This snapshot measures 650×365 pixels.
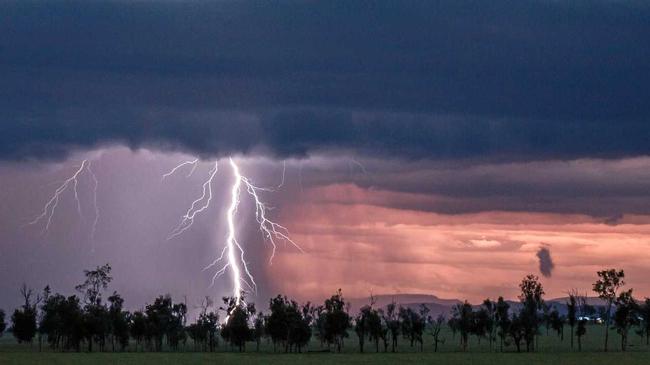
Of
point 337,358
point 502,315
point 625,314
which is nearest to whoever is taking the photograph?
point 337,358

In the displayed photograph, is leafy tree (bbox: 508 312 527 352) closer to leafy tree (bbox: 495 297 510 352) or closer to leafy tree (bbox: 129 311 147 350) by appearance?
leafy tree (bbox: 495 297 510 352)

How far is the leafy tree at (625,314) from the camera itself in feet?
516

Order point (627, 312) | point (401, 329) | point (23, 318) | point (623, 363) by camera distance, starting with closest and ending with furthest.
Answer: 1. point (623, 363)
2. point (627, 312)
3. point (401, 329)
4. point (23, 318)

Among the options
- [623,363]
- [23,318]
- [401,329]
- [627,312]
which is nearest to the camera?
[623,363]

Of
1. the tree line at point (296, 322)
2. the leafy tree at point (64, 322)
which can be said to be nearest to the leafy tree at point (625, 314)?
the tree line at point (296, 322)

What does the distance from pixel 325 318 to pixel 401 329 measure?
1260 centimetres

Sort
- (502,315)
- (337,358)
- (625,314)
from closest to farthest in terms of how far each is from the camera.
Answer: (337,358), (625,314), (502,315)

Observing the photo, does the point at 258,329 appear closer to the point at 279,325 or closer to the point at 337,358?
the point at 279,325

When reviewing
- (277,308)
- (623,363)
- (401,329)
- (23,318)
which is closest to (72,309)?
(23,318)

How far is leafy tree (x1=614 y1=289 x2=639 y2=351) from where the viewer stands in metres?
157

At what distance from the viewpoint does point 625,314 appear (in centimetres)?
15775

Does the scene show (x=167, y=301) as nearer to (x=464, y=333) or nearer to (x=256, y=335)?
(x=256, y=335)

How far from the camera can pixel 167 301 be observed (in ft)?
621

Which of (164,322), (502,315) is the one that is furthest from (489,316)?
(164,322)
